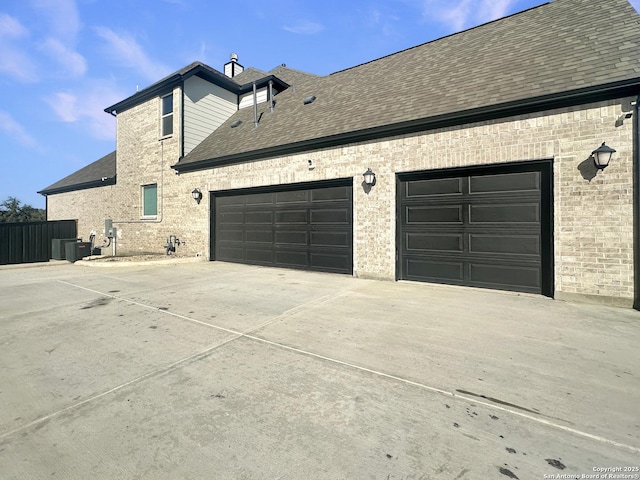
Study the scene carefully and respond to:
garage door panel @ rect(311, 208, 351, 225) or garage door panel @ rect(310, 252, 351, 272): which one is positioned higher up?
garage door panel @ rect(311, 208, 351, 225)

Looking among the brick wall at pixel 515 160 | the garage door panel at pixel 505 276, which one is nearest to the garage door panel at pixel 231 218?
the brick wall at pixel 515 160

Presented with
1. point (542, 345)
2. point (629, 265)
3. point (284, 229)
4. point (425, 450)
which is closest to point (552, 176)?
point (629, 265)

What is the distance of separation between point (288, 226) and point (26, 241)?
1360 centimetres

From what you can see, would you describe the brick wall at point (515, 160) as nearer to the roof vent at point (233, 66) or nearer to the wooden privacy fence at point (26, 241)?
the wooden privacy fence at point (26, 241)

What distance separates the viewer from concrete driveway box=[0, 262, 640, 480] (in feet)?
6.18

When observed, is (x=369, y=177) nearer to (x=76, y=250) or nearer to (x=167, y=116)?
(x=167, y=116)

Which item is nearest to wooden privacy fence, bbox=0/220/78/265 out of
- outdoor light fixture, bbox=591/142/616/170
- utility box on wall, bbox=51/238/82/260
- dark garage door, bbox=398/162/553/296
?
utility box on wall, bbox=51/238/82/260

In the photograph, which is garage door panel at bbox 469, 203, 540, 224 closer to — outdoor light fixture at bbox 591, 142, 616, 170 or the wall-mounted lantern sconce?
outdoor light fixture at bbox 591, 142, 616, 170

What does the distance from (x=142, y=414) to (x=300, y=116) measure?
10.5 meters

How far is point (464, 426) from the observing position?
7.21 ft

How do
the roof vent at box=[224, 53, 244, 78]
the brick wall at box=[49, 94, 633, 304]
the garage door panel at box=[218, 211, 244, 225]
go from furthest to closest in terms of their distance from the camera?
the roof vent at box=[224, 53, 244, 78] < the garage door panel at box=[218, 211, 244, 225] < the brick wall at box=[49, 94, 633, 304]

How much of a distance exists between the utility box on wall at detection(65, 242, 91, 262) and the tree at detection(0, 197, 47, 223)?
32.5 m

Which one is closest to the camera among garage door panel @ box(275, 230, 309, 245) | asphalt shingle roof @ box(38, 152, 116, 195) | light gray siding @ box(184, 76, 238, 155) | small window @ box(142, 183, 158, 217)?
garage door panel @ box(275, 230, 309, 245)

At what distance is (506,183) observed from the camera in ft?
21.4
